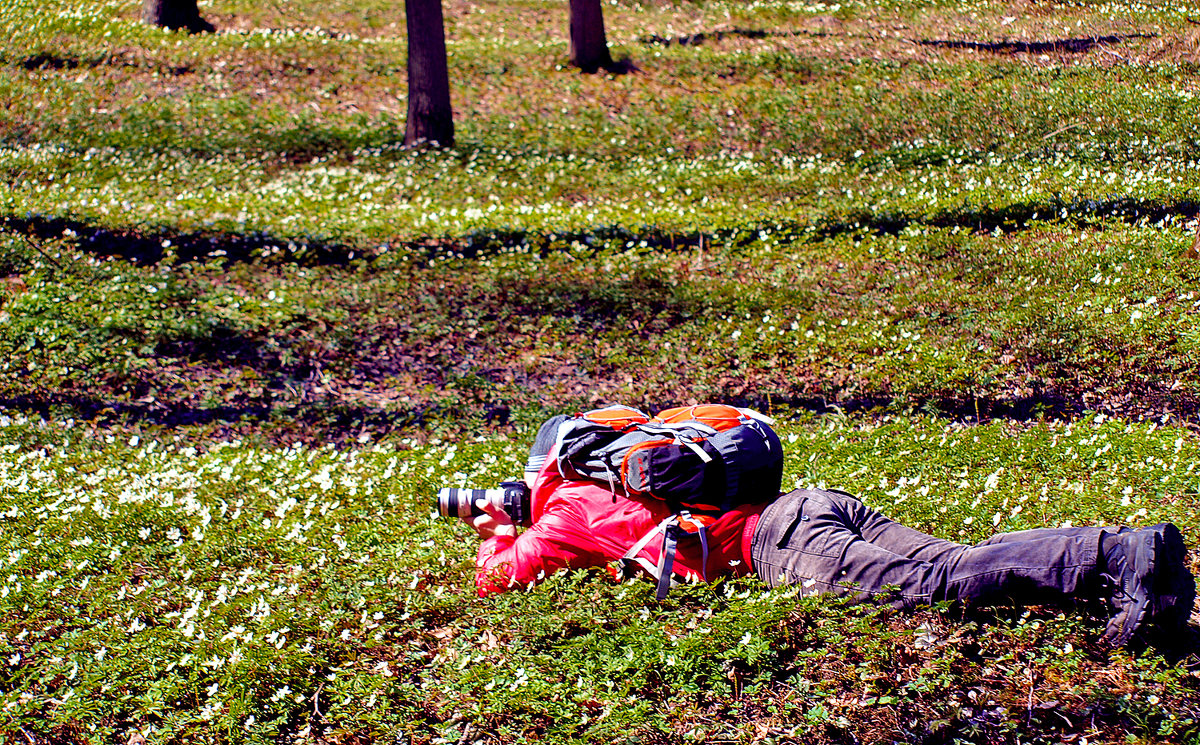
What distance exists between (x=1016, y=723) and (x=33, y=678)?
14.3 feet

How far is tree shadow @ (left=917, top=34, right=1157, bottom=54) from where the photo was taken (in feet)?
57.8

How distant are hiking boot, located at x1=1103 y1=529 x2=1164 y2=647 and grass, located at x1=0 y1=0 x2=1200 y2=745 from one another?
28cm

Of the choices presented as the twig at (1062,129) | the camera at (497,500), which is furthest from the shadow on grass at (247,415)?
the twig at (1062,129)

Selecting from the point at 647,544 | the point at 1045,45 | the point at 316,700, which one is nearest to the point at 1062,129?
the point at 1045,45

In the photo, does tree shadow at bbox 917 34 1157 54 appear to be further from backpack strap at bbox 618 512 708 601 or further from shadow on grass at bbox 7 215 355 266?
backpack strap at bbox 618 512 708 601

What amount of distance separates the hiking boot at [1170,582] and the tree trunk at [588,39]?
16.1 meters

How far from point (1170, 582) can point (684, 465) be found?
1831mm

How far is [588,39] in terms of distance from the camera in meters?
17.8

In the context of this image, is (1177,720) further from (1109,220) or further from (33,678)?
(1109,220)

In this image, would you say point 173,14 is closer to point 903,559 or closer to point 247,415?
point 247,415

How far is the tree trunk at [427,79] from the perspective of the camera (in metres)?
14.0

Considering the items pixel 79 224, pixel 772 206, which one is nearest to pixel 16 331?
pixel 79 224

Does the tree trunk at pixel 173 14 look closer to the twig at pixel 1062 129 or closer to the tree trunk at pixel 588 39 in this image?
the tree trunk at pixel 588 39

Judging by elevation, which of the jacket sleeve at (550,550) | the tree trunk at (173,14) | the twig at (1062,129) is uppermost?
the tree trunk at (173,14)
